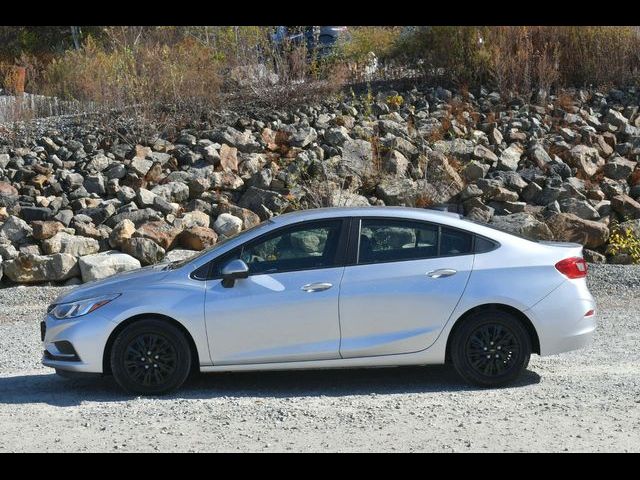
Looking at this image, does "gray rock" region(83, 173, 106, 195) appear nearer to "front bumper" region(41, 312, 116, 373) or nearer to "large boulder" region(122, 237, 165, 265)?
"large boulder" region(122, 237, 165, 265)

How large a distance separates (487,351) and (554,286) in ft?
2.55

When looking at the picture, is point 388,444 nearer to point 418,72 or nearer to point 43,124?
point 43,124

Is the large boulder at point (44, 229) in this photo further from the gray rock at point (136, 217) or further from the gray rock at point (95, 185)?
the gray rock at point (95, 185)

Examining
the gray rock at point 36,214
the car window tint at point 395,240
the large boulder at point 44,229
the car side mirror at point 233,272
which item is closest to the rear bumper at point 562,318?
the car window tint at point 395,240

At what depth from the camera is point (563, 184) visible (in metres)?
17.9

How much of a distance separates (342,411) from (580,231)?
9.15 metres

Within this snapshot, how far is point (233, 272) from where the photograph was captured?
8422 mm

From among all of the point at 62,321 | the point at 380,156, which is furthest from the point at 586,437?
the point at 380,156

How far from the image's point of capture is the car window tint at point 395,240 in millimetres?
8586

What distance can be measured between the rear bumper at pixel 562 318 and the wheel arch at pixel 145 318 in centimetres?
276

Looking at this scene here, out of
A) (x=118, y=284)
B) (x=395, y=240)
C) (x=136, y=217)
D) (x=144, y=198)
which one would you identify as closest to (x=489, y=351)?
(x=395, y=240)

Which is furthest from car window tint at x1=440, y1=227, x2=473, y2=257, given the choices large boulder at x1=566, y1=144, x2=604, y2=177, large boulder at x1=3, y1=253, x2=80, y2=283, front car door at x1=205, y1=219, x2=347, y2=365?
large boulder at x1=566, y1=144, x2=604, y2=177

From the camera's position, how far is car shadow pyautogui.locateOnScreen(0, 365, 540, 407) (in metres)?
8.52

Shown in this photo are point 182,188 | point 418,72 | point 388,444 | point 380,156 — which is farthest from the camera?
point 418,72
